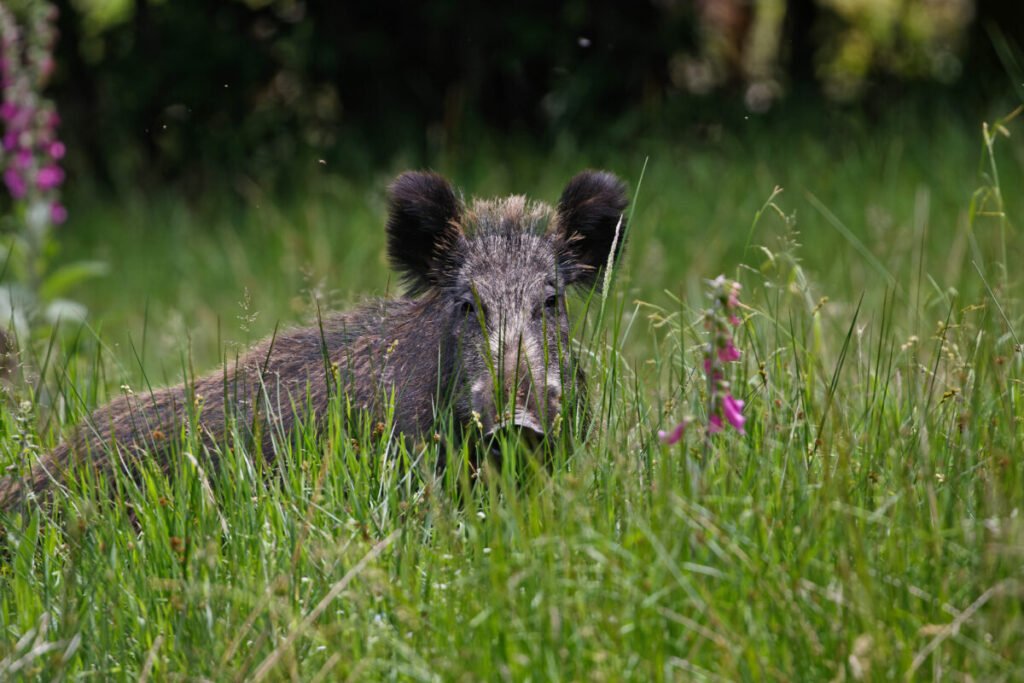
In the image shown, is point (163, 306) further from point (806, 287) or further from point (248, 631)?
point (248, 631)

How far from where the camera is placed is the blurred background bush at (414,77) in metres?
13.4

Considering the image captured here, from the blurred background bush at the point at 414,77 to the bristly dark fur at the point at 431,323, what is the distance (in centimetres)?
762

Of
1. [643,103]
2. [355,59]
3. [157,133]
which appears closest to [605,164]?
[643,103]

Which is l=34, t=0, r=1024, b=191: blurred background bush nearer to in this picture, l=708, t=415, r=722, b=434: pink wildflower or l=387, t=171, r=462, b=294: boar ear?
l=387, t=171, r=462, b=294: boar ear

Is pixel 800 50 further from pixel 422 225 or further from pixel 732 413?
pixel 732 413

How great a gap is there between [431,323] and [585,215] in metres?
0.74

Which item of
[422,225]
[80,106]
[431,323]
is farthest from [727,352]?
[80,106]

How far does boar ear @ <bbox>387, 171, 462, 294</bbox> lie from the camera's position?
522 cm

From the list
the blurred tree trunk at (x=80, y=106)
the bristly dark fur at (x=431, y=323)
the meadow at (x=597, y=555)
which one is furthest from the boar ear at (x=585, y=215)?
the blurred tree trunk at (x=80, y=106)

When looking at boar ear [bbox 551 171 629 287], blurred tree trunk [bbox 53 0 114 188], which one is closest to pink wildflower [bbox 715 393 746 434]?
boar ear [bbox 551 171 629 287]

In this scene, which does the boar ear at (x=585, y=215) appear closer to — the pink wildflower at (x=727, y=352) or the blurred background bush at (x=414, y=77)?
the pink wildflower at (x=727, y=352)

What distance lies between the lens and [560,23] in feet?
43.7

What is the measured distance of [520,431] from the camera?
3.83 metres

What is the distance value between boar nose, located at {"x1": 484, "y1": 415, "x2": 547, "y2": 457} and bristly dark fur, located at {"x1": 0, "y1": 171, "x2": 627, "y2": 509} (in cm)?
33
